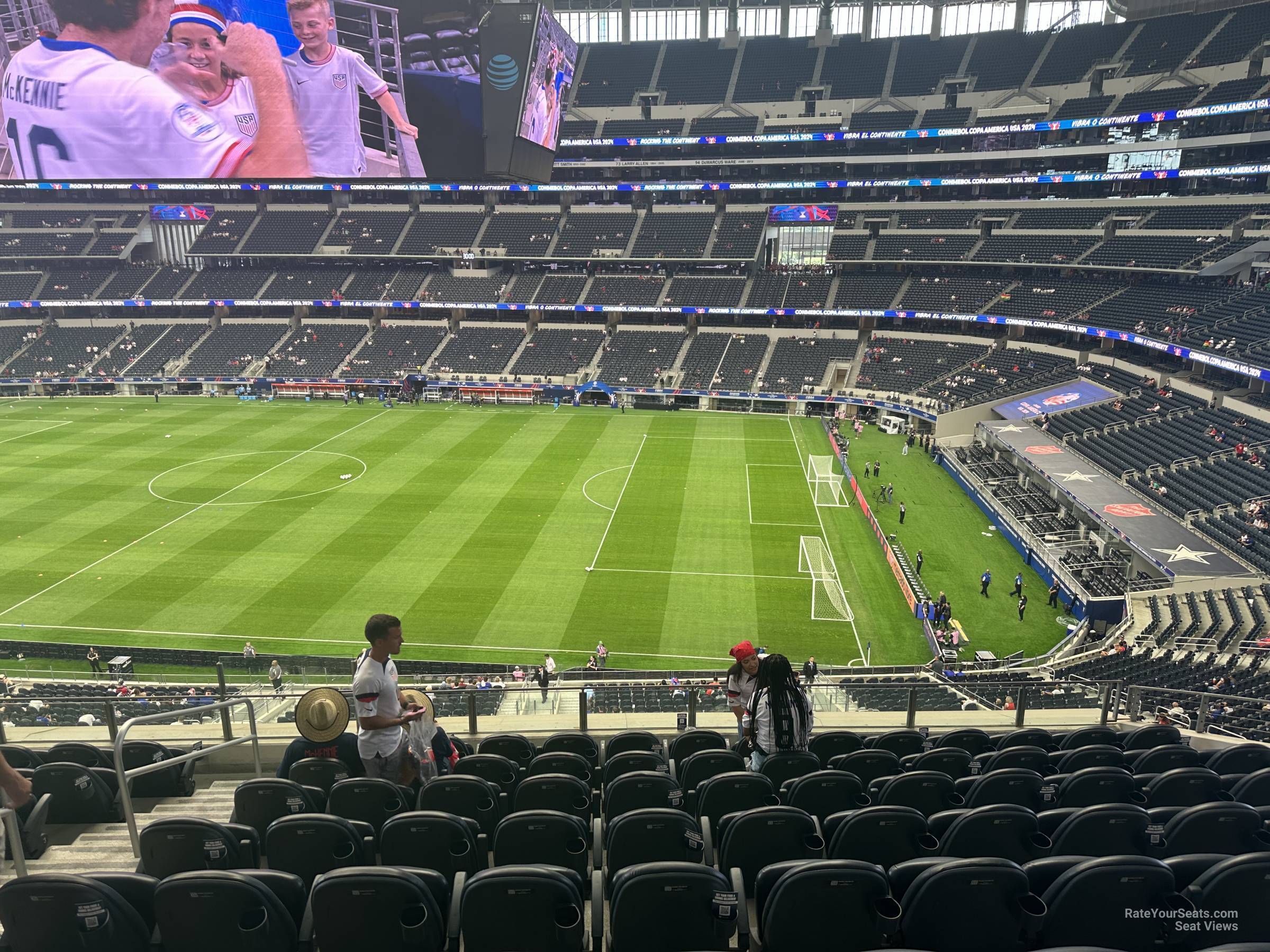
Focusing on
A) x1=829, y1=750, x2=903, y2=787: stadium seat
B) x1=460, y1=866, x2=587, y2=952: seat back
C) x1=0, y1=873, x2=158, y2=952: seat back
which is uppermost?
x1=0, y1=873, x2=158, y2=952: seat back

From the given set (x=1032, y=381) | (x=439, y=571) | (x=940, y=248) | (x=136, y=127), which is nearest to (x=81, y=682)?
(x=439, y=571)

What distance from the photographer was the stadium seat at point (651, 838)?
602cm

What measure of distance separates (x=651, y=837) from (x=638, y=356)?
6454 cm

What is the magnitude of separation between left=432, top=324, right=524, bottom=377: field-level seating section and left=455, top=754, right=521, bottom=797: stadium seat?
61990mm

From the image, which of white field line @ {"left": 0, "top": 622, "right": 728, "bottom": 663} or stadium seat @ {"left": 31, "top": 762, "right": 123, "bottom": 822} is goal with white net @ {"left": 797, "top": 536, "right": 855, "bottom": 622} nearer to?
white field line @ {"left": 0, "top": 622, "right": 728, "bottom": 663}

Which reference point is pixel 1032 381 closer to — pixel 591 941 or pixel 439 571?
pixel 439 571

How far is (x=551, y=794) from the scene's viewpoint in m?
7.52

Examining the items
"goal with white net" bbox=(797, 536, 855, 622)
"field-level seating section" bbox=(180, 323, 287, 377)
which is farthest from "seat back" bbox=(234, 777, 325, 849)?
"field-level seating section" bbox=(180, 323, 287, 377)

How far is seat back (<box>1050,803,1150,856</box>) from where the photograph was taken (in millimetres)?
5887

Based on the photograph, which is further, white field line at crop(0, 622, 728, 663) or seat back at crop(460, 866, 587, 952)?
white field line at crop(0, 622, 728, 663)

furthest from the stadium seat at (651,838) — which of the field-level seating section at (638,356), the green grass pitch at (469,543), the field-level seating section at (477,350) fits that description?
the field-level seating section at (477,350)

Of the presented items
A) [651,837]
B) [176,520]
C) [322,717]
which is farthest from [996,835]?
[176,520]

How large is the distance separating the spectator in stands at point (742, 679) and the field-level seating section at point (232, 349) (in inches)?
2791

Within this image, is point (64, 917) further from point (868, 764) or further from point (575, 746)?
point (868, 764)
